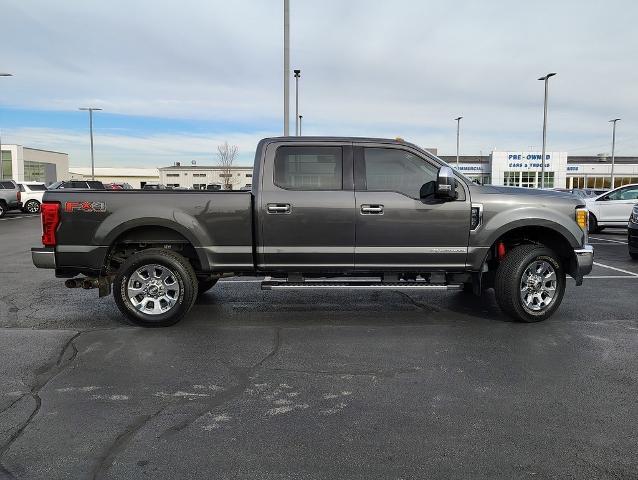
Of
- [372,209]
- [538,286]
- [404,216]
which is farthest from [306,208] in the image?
[538,286]

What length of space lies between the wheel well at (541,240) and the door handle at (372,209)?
4.88ft

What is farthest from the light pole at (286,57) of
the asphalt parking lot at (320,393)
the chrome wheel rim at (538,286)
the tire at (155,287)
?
the chrome wheel rim at (538,286)

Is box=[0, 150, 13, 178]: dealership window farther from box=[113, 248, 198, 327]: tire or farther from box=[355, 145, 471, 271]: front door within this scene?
box=[355, 145, 471, 271]: front door

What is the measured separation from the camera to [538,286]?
6164 millimetres

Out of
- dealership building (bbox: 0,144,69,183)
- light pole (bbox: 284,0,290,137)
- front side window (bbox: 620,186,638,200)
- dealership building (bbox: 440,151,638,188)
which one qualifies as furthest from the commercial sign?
dealership building (bbox: 0,144,69,183)

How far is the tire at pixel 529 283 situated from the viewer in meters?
6.00

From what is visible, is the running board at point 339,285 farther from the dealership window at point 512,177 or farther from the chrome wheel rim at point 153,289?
the dealership window at point 512,177

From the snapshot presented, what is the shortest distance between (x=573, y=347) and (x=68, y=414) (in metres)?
4.61

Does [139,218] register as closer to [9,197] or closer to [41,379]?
[41,379]

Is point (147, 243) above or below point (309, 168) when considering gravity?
below

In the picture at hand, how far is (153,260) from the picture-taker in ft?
19.4

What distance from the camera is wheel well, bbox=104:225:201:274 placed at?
603 centimetres

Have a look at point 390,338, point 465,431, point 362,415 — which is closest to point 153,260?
point 390,338

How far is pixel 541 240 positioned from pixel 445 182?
175cm
